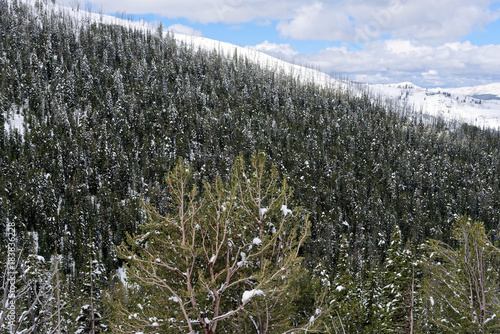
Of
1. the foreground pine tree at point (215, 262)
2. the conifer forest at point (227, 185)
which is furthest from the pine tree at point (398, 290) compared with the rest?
the foreground pine tree at point (215, 262)

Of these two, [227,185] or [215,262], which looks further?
[227,185]

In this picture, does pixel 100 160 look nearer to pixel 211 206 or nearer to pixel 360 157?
pixel 211 206

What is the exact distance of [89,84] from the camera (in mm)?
120750

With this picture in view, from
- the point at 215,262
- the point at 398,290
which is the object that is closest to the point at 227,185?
the point at 215,262

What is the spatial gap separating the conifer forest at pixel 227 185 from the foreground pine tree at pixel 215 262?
10 centimetres

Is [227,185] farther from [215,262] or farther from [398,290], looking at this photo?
[398,290]

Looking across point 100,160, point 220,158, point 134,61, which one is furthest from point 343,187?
point 134,61

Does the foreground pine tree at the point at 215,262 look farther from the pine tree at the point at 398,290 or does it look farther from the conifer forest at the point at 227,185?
the pine tree at the point at 398,290

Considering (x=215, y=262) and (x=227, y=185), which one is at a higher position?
(x=227, y=185)

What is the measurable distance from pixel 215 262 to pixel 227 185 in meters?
2.47

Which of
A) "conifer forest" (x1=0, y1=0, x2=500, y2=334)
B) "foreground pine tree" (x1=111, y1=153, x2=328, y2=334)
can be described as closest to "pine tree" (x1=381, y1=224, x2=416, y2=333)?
"conifer forest" (x1=0, y1=0, x2=500, y2=334)

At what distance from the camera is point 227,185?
988 cm

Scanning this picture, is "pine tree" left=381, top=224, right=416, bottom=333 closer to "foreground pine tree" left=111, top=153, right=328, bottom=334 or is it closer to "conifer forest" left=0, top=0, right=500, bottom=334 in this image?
"conifer forest" left=0, top=0, right=500, bottom=334

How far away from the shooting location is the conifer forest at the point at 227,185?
9.90 m
